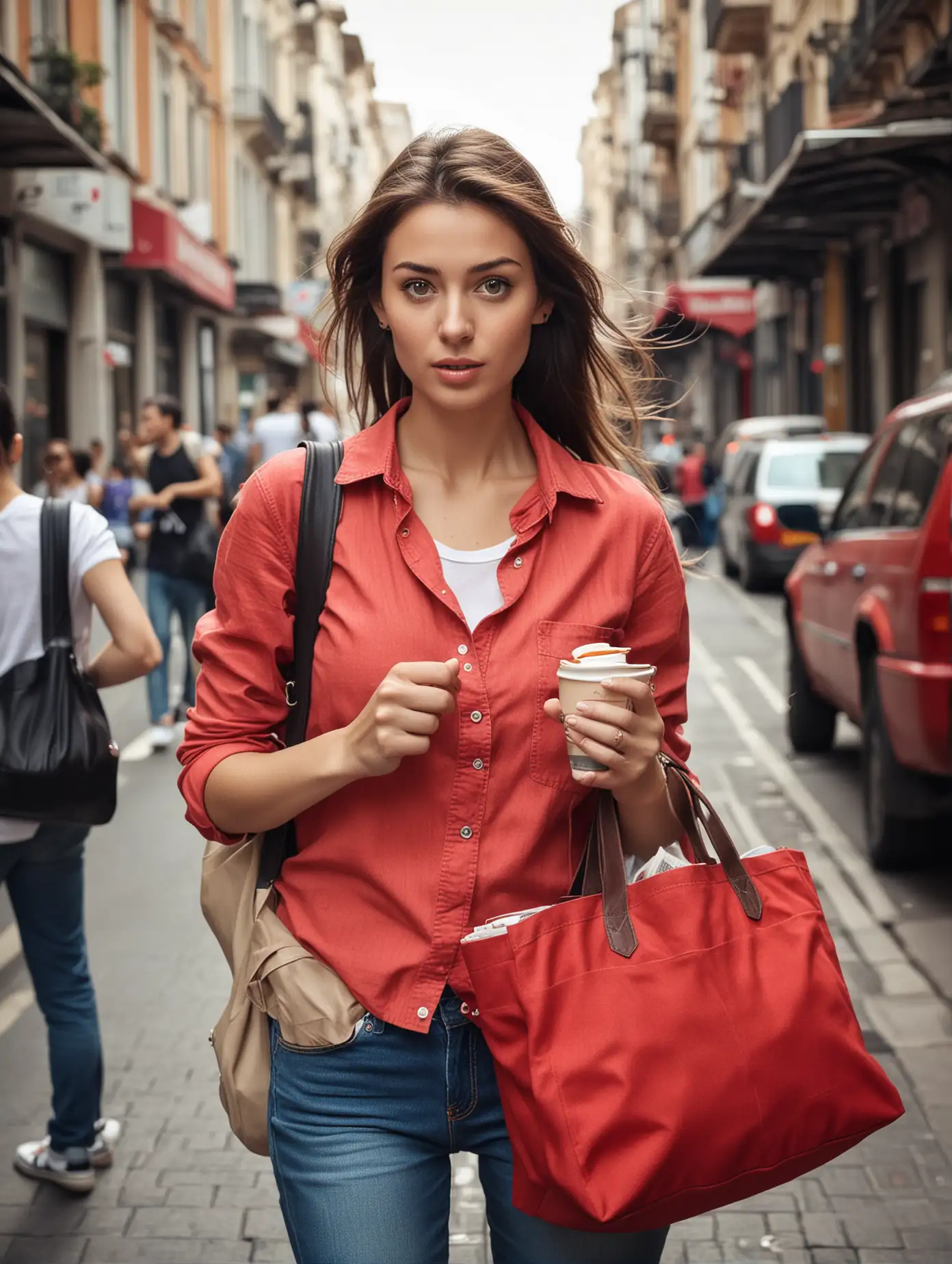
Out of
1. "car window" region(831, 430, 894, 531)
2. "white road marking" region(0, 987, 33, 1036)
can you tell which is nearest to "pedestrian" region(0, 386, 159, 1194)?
"white road marking" region(0, 987, 33, 1036)

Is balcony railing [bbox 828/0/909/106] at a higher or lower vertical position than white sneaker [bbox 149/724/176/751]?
higher

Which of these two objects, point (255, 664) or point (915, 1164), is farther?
point (915, 1164)

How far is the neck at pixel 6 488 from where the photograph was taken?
411 centimetres

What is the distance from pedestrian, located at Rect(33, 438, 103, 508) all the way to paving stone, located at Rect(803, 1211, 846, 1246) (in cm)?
830

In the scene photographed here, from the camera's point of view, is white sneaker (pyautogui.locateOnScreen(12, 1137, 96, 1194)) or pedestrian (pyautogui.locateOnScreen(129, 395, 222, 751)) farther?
pedestrian (pyautogui.locateOnScreen(129, 395, 222, 751))

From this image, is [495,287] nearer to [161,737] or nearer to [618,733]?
[618,733]

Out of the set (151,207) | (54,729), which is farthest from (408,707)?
(151,207)

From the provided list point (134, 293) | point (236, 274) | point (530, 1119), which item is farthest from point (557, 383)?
point (236, 274)

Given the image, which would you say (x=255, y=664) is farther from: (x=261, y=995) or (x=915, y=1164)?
(x=915, y=1164)

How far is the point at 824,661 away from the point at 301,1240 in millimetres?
7074

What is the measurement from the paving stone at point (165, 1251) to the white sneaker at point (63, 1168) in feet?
0.87

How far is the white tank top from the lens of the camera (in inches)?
88.7

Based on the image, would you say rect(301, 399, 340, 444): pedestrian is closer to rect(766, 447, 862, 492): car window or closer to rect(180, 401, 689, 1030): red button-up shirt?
rect(766, 447, 862, 492): car window

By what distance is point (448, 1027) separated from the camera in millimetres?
2207
